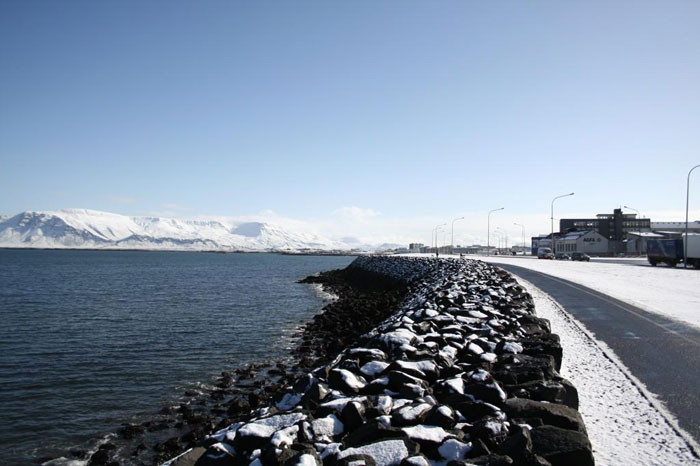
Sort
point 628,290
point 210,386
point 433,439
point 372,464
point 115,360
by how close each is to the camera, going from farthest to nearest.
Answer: point 628,290 → point 115,360 → point 210,386 → point 433,439 → point 372,464

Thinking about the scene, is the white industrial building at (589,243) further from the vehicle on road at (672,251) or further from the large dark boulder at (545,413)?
the large dark boulder at (545,413)

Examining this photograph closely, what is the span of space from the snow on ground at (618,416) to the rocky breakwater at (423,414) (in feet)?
1.24

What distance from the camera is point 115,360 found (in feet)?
47.0

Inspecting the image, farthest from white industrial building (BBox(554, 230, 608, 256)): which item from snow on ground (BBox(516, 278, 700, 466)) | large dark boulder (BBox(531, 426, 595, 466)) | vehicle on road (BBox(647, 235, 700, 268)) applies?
large dark boulder (BBox(531, 426, 595, 466))

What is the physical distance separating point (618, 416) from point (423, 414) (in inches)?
89.9

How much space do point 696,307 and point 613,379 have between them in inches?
427

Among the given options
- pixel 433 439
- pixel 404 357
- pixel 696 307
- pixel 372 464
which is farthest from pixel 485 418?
pixel 696 307

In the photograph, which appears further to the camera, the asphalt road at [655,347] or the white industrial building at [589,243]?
the white industrial building at [589,243]

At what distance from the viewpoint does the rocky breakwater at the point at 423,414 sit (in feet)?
12.2

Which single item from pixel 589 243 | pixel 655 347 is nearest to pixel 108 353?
pixel 655 347

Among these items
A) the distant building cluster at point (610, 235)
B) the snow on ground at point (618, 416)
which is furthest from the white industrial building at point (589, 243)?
the snow on ground at point (618, 416)

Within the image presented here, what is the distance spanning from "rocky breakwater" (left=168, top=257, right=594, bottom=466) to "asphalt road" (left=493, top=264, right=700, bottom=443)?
4.32 feet

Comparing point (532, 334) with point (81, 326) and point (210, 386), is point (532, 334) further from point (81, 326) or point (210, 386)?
point (81, 326)

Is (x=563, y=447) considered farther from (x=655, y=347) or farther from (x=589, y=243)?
(x=589, y=243)
